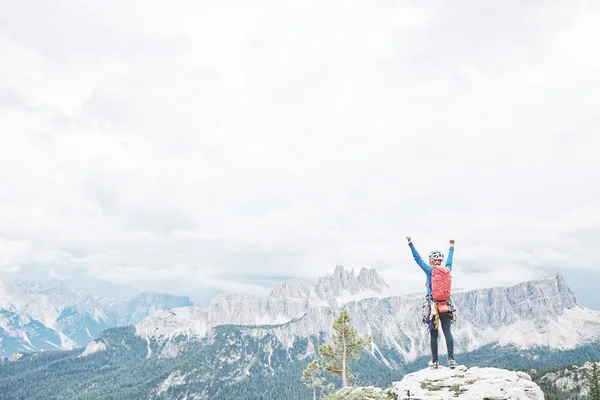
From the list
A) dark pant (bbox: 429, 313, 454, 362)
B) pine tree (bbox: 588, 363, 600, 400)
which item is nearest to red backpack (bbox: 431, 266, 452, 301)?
dark pant (bbox: 429, 313, 454, 362)

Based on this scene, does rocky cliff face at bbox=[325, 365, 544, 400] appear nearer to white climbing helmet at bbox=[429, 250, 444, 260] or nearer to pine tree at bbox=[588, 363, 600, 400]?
white climbing helmet at bbox=[429, 250, 444, 260]

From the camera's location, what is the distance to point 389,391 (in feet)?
71.9

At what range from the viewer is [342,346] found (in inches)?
1983

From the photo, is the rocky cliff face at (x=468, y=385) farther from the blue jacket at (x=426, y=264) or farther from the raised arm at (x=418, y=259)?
the raised arm at (x=418, y=259)

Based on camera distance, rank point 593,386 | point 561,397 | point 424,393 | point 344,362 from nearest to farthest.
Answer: point 424,393, point 344,362, point 593,386, point 561,397

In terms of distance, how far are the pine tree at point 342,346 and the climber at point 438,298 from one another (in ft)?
107

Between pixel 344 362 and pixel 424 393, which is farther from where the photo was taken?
pixel 344 362

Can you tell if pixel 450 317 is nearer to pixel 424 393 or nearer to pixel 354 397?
pixel 424 393

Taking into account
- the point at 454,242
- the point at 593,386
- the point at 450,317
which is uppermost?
the point at 454,242

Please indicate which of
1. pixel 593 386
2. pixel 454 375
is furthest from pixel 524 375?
pixel 593 386

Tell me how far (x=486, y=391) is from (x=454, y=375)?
237cm

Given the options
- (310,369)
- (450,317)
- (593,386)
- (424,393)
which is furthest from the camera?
(593,386)

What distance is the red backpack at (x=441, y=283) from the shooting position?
17.6 metres

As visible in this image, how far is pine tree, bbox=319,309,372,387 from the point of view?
1972 inches
